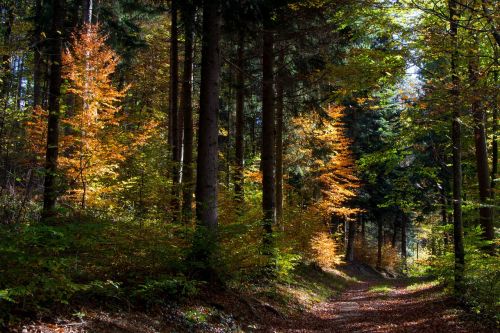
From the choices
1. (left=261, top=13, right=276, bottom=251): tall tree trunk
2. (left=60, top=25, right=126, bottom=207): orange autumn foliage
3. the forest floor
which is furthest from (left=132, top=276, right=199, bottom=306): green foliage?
(left=60, top=25, right=126, bottom=207): orange autumn foliage

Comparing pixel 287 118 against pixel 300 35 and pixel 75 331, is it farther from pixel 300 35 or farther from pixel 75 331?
pixel 75 331

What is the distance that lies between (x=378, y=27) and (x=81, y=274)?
8640mm

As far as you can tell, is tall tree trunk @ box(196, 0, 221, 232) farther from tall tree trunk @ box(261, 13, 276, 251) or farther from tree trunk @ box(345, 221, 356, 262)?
tree trunk @ box(345, 221, 356, 262)

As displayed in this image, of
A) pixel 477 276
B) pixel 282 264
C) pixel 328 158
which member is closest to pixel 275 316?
pixel 282 264

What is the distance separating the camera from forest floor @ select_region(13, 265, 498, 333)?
5836mm

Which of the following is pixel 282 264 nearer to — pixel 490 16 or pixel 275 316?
pixel 275 316

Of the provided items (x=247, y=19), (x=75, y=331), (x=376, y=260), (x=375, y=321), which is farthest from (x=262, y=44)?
(x=376, y=260)

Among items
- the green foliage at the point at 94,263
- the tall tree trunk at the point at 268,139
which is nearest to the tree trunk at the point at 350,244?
the tall tree trunk at the point at 268,139

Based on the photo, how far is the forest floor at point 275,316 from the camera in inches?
230

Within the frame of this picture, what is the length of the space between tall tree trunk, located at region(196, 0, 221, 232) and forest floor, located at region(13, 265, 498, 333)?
5.74 ft

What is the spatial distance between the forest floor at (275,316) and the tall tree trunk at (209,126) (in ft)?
5.74

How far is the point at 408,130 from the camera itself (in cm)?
1257

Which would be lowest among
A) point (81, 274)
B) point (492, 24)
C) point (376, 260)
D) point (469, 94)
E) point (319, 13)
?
point (376, 260)

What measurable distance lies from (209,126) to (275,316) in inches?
186
